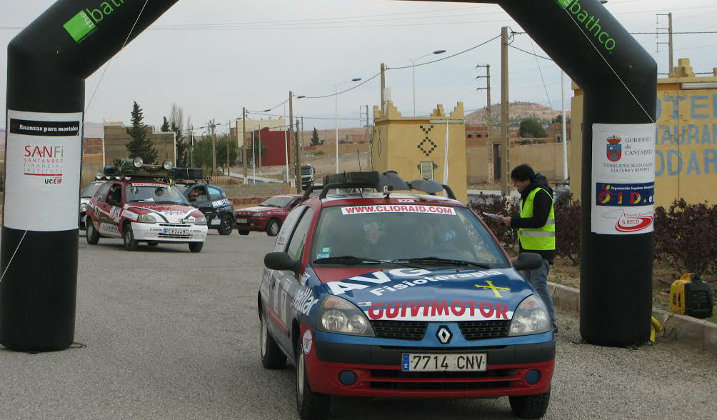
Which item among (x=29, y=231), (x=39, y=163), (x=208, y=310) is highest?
(x=39, y=163)

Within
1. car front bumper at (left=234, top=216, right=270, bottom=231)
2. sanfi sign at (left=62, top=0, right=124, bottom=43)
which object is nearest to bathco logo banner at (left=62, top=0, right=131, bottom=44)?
sanfi sign at (left=62, top=0, right=124, bottom=43)

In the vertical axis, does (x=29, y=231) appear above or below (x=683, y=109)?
below

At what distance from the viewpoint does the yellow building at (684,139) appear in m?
25.0

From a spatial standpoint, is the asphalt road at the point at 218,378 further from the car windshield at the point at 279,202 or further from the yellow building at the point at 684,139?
the car windshield at the point at 279,202

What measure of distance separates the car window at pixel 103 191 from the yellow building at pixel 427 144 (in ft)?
71.2

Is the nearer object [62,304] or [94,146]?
[62,304]

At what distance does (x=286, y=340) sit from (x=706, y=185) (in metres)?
20.2

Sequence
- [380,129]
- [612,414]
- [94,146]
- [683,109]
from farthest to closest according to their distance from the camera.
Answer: [94,146], [380,129], [683,109], [612,414]

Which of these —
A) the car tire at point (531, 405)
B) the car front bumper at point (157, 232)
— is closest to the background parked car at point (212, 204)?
the car front bumper at point (157, 232)

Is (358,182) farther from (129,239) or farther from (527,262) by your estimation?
(129,239)

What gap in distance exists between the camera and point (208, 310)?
1319 cm

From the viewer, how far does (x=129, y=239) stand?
2417cm

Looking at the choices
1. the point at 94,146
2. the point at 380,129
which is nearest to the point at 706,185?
the point at 380,129

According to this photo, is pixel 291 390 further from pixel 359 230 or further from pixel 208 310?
pixel 208 310
